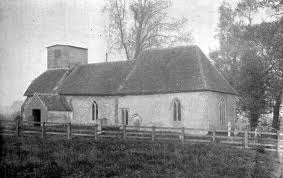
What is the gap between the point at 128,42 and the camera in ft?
148

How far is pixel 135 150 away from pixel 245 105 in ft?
70.4

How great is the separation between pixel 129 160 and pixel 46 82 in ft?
87.0

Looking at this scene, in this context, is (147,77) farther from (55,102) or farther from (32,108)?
(32,108)

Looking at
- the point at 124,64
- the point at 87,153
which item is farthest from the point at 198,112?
the point at 87,153

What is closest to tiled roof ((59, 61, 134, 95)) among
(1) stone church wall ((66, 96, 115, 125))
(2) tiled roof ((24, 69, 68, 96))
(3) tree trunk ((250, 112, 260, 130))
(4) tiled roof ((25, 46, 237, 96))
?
(4) tiled roof ((25, 46, 237, 96))

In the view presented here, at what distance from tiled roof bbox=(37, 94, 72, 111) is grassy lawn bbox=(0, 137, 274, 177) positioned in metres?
13.4

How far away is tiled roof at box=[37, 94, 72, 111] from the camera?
3369 cm

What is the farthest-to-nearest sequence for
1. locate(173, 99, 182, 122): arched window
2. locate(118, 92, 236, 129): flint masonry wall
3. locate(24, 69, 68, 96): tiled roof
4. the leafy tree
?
locate(24, 69, 68, 96): tiled roof < the leafy tree < locate(173, 99, 182, 122): arched window < locate(118, 92, 236, 129): flint masonry wall

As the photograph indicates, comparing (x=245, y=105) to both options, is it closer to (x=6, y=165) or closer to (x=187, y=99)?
(x=187, y=99)

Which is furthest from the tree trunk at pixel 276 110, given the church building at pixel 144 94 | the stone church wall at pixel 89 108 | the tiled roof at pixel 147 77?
the stone church wall at pixel 89 108

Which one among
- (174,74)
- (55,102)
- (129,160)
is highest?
(174,74)

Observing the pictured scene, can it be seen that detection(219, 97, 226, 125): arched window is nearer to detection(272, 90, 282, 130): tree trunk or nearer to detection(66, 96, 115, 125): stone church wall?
detection(272, 90, 282, 130): tree trunk

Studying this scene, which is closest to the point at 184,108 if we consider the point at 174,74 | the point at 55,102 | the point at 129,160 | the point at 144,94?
the point at 174,74

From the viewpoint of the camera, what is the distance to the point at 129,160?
50.3 ft
